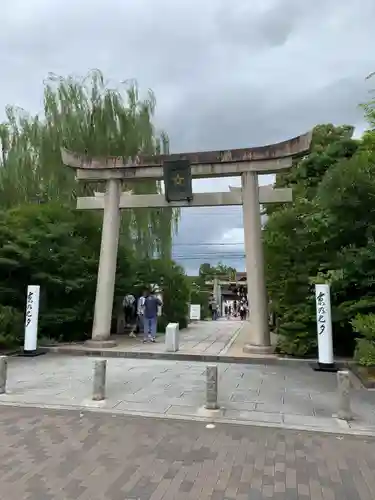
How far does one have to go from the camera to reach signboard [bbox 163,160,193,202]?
12.9 metres

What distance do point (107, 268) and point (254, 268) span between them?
4.46 meters

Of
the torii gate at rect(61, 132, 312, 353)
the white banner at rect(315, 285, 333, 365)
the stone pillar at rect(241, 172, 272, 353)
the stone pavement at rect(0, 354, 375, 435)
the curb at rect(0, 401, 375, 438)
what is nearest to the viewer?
the curb at rect(0, 401, 375, 438)

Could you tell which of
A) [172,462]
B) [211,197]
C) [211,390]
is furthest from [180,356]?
[172,462]

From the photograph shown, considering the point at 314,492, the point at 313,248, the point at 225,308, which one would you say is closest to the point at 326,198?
the point at 313,248

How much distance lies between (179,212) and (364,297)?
10797mm

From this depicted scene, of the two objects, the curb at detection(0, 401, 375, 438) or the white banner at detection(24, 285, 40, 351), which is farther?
the white banner at detection(24, 285, 40, 351)

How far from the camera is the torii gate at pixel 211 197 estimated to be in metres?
12.0

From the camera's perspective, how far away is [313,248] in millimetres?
11570

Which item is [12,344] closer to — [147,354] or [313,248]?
[147,354]

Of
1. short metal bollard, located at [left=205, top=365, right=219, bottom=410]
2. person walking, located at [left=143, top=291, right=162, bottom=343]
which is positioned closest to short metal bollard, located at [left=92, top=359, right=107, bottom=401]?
short metal bollard, located at [left=205, top=365, right=219, bottom=410]

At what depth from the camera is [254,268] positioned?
1209 centimetres

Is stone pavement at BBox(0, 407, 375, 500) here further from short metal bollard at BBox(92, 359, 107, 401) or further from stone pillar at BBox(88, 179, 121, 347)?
stone pillar at BBox(88, 179, 121, 347)

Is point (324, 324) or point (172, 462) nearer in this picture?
point (172, 462)

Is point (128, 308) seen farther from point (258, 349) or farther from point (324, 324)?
point (324, 324)
